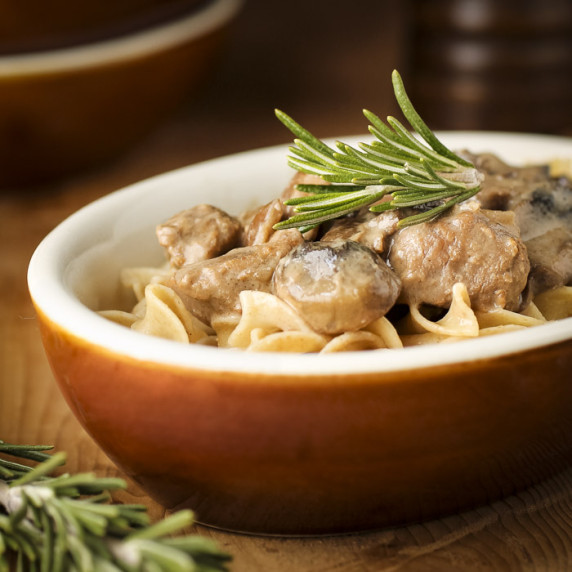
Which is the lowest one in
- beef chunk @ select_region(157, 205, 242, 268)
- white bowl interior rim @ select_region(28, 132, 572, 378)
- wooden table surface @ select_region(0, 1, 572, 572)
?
wooden table surface @ select_region(0, 1, 572, 572)

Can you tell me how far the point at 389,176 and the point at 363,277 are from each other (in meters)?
0.28

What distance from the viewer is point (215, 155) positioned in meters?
4.41

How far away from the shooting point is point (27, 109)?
12.0 ft

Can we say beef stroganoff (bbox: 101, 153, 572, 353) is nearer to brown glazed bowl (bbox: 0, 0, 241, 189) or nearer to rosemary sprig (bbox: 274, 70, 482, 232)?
rosemary sprig (bbox: 274, 70, 482, 232)

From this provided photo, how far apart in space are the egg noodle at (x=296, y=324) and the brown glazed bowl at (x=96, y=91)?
1.74 metres

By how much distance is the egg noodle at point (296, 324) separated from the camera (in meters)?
1.80

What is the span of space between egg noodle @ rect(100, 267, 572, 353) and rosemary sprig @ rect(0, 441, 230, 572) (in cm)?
44

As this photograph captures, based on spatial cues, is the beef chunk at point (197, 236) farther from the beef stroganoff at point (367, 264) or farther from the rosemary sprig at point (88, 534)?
the rosemary sprig at point (88, 534)

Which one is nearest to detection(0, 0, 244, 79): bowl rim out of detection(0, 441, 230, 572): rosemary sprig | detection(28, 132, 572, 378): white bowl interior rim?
detection(28, 132, 572, 378): white bowl interior rim

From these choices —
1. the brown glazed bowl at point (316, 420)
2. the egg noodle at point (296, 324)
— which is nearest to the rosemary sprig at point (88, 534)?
the brown glazed bowl at point (316, 420)

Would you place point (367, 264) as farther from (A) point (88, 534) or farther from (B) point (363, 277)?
(A) point (88, 534)

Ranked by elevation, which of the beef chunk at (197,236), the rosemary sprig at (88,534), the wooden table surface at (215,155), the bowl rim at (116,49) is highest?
the beef chunk at (197,236)

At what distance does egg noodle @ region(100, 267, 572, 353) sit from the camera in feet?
5.90

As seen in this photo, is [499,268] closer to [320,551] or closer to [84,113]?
[320,551]
